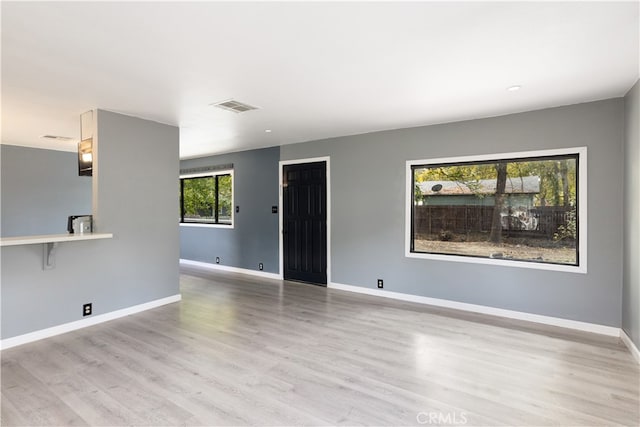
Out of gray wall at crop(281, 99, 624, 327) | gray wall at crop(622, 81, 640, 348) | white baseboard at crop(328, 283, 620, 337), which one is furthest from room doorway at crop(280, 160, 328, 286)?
gray wall at crop(622, 81, 640, 348)

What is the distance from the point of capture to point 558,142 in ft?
12.1

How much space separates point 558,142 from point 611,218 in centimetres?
94

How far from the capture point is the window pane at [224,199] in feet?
22.7

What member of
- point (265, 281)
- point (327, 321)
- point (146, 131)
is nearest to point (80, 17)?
point (146, 131)

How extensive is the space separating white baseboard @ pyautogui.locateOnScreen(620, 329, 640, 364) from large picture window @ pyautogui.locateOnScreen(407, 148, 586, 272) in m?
0.68

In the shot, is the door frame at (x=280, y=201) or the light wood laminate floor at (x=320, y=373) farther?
the door frame at (x=280, y=201)

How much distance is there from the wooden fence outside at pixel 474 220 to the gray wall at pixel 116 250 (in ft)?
11.4

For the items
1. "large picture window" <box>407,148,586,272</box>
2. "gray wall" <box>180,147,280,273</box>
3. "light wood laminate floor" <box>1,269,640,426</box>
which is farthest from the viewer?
"gray wall" <box>180,147,280,273</box>

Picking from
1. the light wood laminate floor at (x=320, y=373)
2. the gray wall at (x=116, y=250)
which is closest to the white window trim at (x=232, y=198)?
the gray wall at (x=116, y=250)

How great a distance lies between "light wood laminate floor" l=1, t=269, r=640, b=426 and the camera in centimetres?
216

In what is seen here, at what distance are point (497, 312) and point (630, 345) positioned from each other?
47.8 inches

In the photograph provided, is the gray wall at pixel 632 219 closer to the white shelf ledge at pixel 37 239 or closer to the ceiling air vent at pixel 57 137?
the white shelf ledge at pixel 37 239

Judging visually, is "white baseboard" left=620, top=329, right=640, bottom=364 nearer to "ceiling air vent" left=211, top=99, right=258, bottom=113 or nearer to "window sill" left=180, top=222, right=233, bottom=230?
"ceiling air vent" left=211, top=99, right=258, bottom=113

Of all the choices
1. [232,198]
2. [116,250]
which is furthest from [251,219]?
[116,250]
